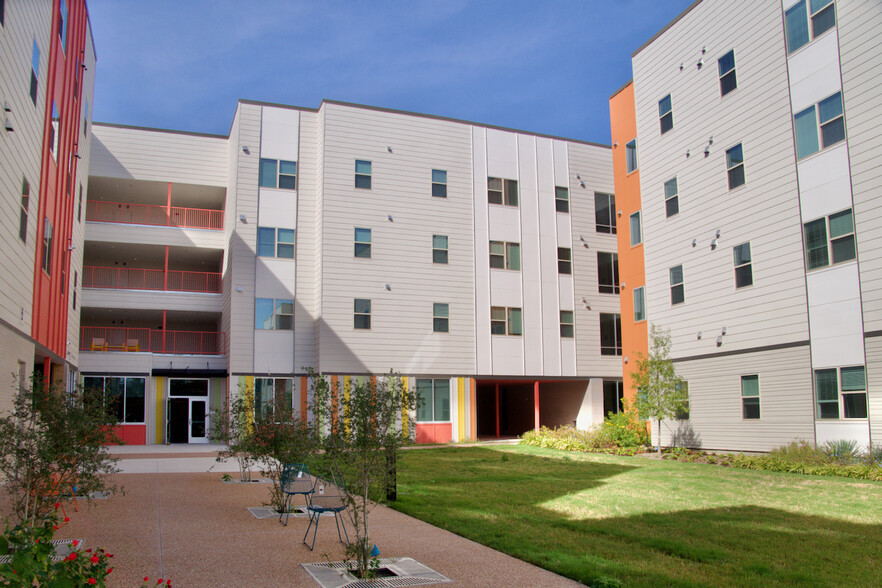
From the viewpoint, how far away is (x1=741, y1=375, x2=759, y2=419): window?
19.7 metres

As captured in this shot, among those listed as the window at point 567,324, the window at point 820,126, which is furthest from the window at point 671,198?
the window at point 567,324

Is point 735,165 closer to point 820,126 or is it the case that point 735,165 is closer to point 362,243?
point 820,126

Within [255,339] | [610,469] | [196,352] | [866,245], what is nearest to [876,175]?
[866,245]

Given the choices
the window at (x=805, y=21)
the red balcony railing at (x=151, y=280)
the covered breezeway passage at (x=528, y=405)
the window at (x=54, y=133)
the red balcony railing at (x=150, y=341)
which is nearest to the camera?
the window at (x=805, y=21)

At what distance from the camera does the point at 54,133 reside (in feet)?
61.6

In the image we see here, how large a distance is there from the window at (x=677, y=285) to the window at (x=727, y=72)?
5616 mm

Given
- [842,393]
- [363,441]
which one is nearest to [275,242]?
[842,393]

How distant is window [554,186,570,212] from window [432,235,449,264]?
5826mm

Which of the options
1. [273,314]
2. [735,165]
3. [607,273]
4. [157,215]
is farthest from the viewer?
[157,215]

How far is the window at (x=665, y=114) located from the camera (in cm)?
2384

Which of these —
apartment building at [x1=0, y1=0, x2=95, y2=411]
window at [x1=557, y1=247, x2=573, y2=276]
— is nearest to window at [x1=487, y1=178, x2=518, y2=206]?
window at [x1=557, y1=247, x2=573, y2=276]

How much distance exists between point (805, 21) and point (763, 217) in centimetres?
512

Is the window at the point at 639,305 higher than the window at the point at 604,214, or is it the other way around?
the window at the point at 604,214

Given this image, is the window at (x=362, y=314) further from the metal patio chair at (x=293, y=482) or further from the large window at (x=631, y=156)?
the metal patio chair at (x=293, y=482)
